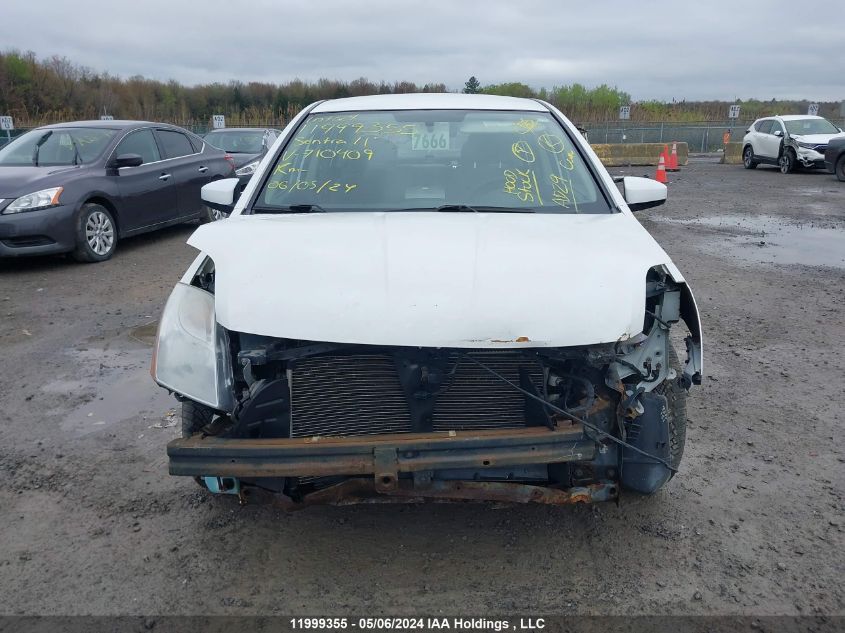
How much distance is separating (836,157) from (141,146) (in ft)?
52.7

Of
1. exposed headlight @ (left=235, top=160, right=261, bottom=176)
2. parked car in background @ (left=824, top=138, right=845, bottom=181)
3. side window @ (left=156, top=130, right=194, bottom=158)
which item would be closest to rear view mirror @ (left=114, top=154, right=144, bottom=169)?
side window @ (left=156, top=130, right=194, bottom=158)

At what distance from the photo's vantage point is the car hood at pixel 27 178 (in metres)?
7.75

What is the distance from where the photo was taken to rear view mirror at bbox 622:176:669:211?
156 inches

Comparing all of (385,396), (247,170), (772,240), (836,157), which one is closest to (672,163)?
(836,157)

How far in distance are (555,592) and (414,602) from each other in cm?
54

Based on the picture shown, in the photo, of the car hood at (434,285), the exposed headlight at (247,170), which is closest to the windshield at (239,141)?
the exposed headlight at (247,170)

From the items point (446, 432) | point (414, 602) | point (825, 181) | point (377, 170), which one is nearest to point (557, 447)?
point (446, 432)

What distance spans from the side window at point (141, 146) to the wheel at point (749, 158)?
18.5 m

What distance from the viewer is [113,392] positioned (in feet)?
15.5

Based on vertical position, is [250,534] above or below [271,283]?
below

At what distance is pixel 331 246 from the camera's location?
114 inches

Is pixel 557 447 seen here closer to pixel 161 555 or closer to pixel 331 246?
pixel 331 246

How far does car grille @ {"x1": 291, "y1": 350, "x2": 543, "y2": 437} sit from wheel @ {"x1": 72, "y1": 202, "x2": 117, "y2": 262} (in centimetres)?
668

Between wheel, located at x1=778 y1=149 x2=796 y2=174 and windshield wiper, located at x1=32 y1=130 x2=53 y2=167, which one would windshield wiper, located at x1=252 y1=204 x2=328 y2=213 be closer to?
windshield wiper, located at x1=32 y1=130 x2=53 y2=167
